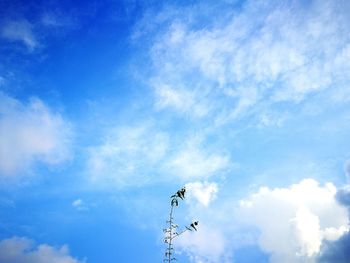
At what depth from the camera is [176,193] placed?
69.1 ft

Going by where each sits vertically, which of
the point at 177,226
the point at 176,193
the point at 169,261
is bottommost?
the point at 169,261

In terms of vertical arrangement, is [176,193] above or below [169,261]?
above

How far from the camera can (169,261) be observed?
21031 millimetres

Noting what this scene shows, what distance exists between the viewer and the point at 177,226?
21.4 metres

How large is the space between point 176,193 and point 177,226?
8.17 feet

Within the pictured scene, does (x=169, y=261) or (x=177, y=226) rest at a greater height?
(x=177, y=226)

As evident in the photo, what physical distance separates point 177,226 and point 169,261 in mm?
2484

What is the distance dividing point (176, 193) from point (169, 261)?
4885mm

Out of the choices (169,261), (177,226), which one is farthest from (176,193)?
(169,261)

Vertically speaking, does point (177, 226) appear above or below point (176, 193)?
below

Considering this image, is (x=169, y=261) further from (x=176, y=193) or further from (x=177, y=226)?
(x=176, y=193)
